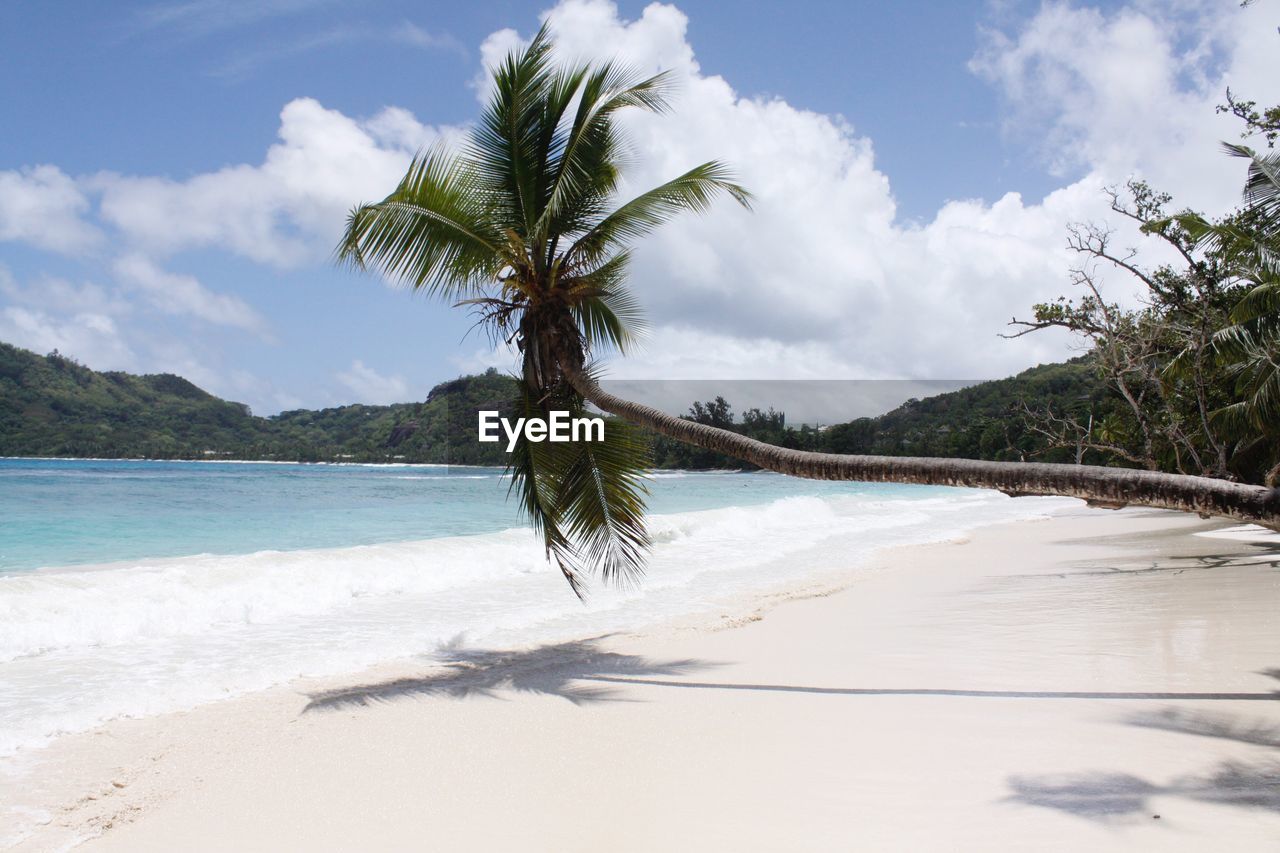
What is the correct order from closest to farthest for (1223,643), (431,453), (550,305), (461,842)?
1. (461,842)
2. (1223,643)
3. (550,305)
4. (431,453)

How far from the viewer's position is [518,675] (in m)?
6.03

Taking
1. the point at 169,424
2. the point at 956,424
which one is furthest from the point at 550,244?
the point at 169,424

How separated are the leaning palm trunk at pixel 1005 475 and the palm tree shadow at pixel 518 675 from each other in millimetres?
1697

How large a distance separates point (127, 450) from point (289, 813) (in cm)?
6785

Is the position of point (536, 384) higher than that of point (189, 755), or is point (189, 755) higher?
point (536, 384)

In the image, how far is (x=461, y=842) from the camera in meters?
3.18

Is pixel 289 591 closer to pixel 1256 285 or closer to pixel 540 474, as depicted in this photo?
pixel 540 474

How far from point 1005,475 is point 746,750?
6.74 feet

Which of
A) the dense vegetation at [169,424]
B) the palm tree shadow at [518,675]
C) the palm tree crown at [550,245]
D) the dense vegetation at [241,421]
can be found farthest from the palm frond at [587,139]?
the dense vegetation at [169,424]

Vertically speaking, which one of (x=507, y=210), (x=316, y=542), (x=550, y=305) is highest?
(x=507, y=210)

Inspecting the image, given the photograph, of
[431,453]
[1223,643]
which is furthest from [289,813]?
[431,453]

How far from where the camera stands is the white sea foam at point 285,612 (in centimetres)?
596

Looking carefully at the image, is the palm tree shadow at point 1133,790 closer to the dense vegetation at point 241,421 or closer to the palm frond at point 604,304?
the palm frond at point 604,304

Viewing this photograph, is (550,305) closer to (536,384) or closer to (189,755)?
(536,384)
